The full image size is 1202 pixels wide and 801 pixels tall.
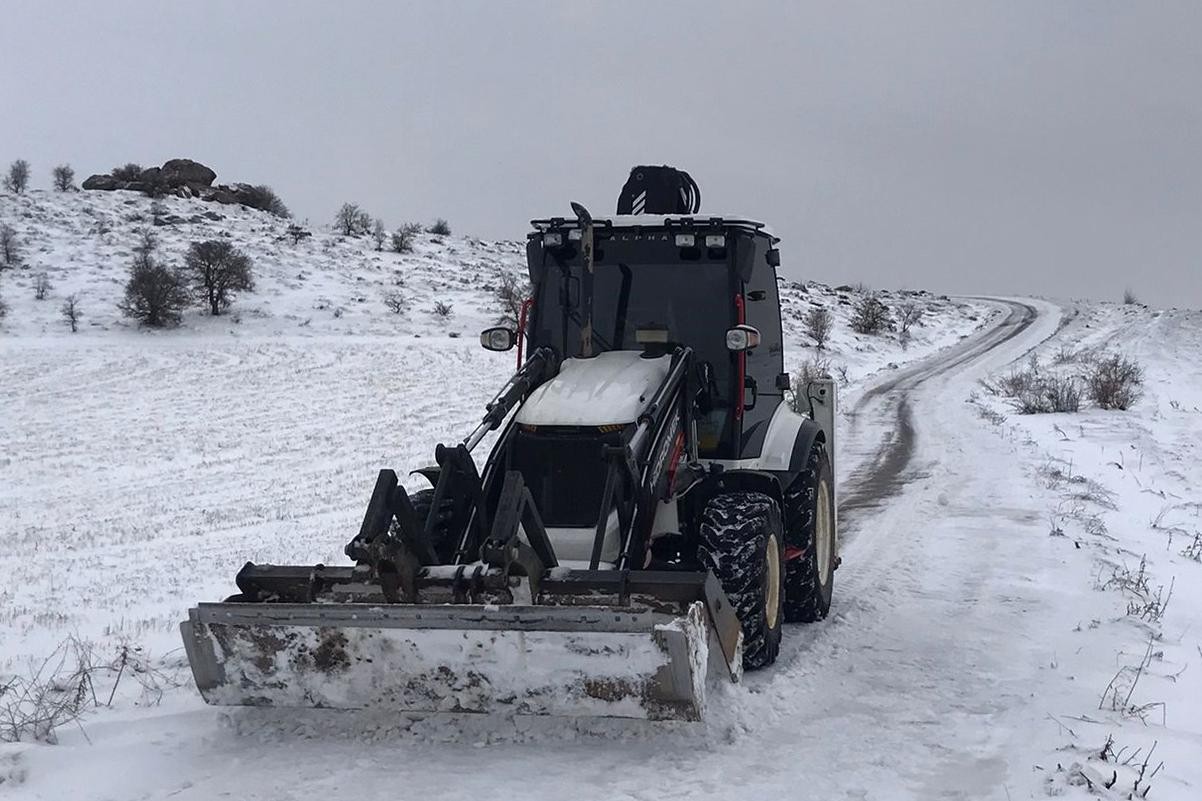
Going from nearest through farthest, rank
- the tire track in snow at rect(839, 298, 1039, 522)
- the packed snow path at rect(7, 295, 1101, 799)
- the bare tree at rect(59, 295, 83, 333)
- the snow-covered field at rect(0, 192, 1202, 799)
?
the packed snow path at rect(7, 295, 1101, 799)
the snow-covered field at rect(0, 192, 1202, 799)
the tire track in snow at rect(839, 298, 1039, 522)
the bare tree at rect(59, 295, 83, 333)

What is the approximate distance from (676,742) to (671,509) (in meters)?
1.46

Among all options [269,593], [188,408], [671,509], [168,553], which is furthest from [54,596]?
[188,408]

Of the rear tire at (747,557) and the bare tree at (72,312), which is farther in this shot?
the bare tree at (72,312)

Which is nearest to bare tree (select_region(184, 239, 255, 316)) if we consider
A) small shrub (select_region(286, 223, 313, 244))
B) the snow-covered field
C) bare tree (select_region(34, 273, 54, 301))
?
bare tree (select_region(34, 273, 54, 301))

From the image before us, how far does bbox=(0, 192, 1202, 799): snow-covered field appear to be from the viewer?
14.7 feet

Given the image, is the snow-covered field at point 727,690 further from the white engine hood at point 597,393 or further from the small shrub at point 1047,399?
the white engine hood at point 597,393

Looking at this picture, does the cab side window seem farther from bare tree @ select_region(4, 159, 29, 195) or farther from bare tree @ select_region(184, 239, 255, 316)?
bare tree @ select_region(4, 159, 29, 195)

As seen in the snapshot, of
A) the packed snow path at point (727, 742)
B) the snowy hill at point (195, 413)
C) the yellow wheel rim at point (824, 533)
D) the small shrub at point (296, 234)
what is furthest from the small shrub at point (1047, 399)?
the small shrub at point (296, 234)

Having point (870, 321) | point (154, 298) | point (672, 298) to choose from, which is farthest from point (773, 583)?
point (870, 321)

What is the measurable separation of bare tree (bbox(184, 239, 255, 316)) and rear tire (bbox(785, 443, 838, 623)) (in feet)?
98.5

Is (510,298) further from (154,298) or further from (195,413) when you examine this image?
(195,413)

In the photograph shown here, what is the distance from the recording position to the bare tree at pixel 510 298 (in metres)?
34.5

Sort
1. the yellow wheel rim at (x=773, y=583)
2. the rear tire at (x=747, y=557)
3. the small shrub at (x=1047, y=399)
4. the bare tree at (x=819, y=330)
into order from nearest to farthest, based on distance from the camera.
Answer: the rear tire at (x=747, y=557) → the yellow wheel rim at (x=773, y=583) → the small shrub at (x=1047, y=399) → the bare tree at (x=819, y=330)

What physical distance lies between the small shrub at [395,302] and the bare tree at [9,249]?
42.1ft
